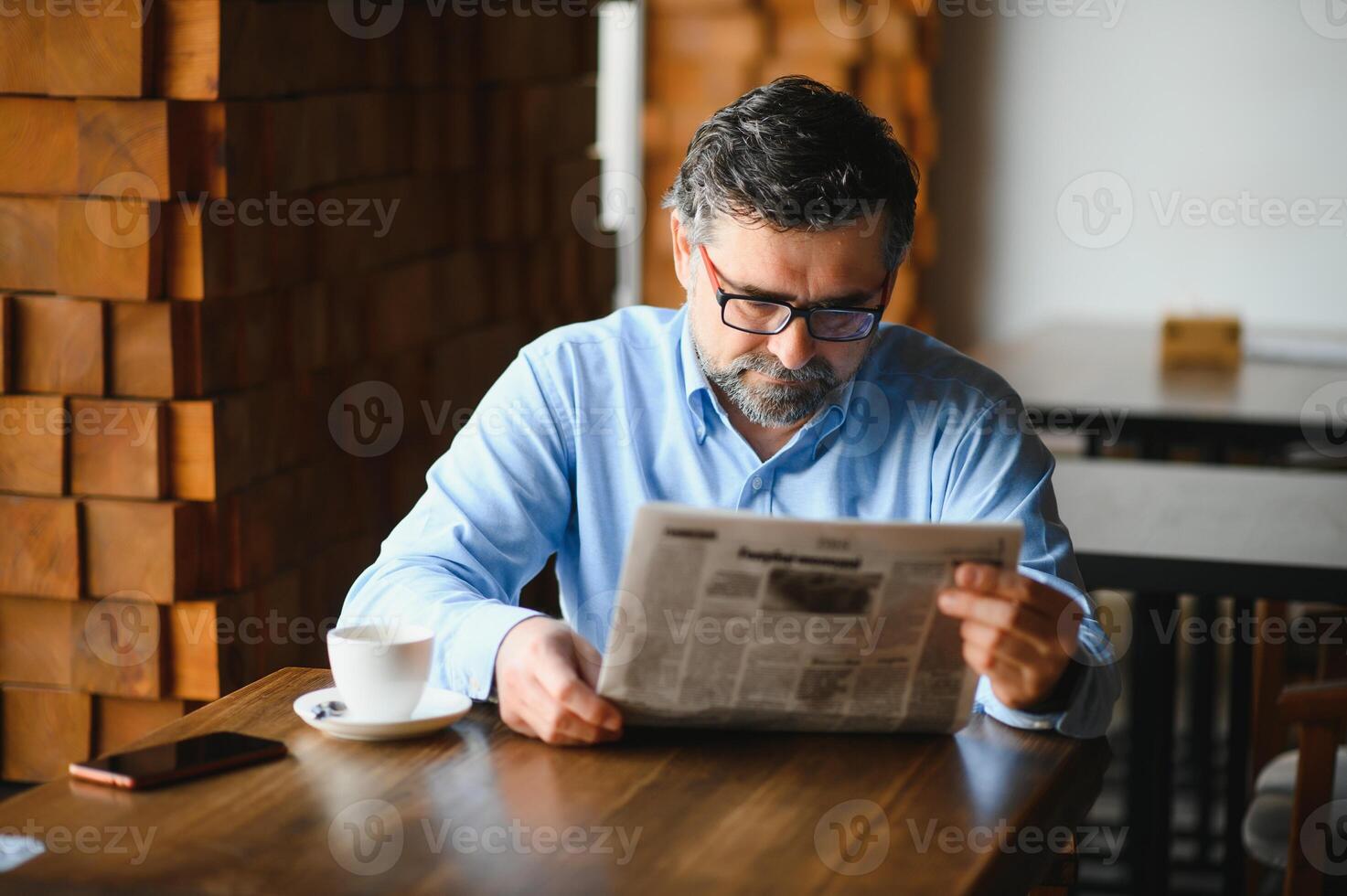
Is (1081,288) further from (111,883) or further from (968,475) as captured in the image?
(111,883)

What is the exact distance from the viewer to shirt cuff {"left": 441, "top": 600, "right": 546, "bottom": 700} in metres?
1.48

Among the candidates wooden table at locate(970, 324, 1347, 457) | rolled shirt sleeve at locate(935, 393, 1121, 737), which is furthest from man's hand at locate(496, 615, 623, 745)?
wooden table at locate(970, 324, 1347, 457)

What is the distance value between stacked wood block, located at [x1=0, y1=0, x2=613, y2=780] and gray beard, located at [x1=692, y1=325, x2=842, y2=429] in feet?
2.71

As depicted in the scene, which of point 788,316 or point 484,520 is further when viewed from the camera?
point 484,520

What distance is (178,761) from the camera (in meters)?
1.30

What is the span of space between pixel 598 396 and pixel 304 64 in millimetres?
902

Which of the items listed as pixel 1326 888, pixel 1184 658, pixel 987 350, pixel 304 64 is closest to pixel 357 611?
pixel 304 64

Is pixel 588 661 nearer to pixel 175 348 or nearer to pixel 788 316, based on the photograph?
pixel 788 316

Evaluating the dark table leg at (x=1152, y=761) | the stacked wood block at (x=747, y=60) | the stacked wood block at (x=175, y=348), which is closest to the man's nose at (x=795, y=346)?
the stacked wood block at (x=175, y=348)

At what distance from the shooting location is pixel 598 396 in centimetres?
188

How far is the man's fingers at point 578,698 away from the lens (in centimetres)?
137

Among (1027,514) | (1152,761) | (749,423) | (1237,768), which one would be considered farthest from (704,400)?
(1237,768)

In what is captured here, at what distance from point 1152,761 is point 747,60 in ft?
9.35

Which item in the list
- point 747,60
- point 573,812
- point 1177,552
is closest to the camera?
point 573,812
